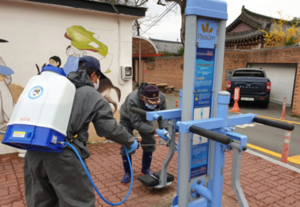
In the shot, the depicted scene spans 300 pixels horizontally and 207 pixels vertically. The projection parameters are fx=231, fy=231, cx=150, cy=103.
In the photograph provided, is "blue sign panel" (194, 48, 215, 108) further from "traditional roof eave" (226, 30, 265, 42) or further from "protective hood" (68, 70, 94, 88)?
"traditional roof eave" (226, 30, 265, 42)

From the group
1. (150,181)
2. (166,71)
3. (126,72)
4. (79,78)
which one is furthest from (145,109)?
(166,71)

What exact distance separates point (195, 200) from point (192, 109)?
3.52 feet

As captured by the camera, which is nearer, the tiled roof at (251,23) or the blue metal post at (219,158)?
the blue metal post at (219,158)

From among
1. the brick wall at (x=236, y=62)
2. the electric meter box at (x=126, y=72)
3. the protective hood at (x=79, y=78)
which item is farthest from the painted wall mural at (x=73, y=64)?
the brick wall at (x=236, y=62)

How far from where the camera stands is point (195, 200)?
2.66 meters

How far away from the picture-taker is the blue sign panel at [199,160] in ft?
8.41

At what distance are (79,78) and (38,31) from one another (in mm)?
3471

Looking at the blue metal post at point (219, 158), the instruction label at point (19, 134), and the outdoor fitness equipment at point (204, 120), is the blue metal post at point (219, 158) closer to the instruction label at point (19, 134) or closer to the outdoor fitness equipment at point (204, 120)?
the outdoor fitness equipment at point (204, 120)

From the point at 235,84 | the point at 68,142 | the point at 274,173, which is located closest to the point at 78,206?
the point at 68,142

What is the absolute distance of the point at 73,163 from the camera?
79.5 inches

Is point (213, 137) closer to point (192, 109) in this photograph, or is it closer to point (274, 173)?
point (192, 109)

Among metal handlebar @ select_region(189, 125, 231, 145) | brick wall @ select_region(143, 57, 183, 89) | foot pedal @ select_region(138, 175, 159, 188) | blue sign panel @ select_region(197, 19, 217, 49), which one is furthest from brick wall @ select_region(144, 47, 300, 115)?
metal handlebar @ select_region(189, 125, 231, 145)

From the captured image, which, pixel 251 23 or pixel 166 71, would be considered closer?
pixel 166 71

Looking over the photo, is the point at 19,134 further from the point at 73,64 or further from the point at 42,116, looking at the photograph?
the point at 73,64
